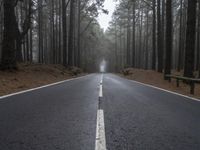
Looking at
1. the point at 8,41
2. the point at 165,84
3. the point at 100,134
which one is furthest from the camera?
the point at 165,84

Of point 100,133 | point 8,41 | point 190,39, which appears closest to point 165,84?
point 190,39

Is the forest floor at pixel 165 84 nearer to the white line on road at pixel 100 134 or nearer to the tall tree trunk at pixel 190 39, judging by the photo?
the tall tree trunk at pixel 190 39

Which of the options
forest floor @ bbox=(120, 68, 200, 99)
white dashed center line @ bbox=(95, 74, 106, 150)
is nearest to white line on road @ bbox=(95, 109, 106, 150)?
white dashed center line @ bbox=(95, 74, 106, 150)

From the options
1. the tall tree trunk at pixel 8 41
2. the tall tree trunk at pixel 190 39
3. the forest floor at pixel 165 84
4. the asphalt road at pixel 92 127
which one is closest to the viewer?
the asphalt road at pixel 92 127

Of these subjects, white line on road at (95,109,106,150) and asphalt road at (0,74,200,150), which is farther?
asphalt road at (0,74,200,150)

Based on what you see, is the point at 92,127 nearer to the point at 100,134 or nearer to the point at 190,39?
the point at 100,134

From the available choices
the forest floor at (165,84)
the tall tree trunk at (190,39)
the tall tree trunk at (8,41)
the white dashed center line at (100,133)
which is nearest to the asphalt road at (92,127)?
the white dashed center line at (100,133)

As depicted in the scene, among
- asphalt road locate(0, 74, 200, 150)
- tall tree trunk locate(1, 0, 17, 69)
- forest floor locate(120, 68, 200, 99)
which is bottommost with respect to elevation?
forest floor locate(120, 68, 200, 99)

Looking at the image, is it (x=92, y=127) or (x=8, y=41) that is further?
(x=8, y=41)

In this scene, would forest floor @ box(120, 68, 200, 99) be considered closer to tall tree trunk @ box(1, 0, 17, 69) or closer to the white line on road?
the white line on road

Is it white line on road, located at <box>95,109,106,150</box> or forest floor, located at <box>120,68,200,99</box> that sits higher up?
white line on road, located at <box>95,109,106,150</box>

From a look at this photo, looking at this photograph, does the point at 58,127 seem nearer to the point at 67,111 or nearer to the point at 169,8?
the point at 67,111

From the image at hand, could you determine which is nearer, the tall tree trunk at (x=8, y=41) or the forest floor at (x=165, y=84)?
the forest floor at (x=165, y=84)

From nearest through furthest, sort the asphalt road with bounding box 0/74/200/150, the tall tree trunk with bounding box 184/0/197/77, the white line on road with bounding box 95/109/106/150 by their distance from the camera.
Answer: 1. the white line on road with bounding box 95/109/106/150
2. the asphalt road with bounding box 0/74/200/150
3. the tall tree trunk with bounding box 184/0/197/77
